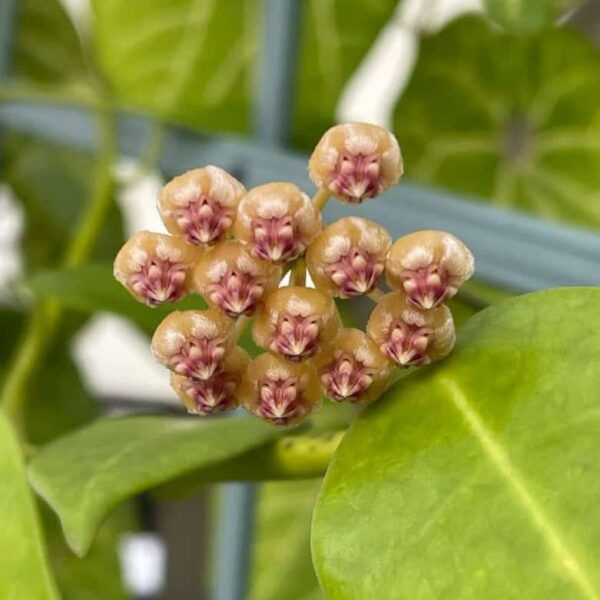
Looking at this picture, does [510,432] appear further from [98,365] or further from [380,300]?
[98,365]

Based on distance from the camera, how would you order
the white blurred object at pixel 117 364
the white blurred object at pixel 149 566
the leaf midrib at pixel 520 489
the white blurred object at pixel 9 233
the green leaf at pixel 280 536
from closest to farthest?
the leaf midrib at pixel 520 489, the green leaf at pixel 280 536, the white blurred object at pixel 9 233, the white blurred object at pixel 149 566, the white blurred object at pixel 117 364

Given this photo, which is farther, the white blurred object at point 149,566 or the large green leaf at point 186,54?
the white blurred object at point 149,566

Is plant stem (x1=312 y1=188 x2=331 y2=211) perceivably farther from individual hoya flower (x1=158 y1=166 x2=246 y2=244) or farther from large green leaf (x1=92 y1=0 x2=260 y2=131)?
large green leaf (x1=92 y1=0 x2=260 y2=131)

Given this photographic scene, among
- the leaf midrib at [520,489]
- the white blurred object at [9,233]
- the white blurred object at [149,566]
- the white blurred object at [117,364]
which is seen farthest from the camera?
the white blurred object at [117,364]

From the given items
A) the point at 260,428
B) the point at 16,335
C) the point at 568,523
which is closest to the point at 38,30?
the point at 16,335

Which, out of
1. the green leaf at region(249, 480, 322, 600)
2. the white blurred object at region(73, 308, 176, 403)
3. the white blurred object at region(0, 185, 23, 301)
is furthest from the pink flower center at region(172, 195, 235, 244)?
the white blurred object at region(73, 308, 176, 403)

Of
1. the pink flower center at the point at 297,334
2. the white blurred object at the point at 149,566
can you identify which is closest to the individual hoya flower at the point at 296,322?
the pink flower center at the point at 297,334

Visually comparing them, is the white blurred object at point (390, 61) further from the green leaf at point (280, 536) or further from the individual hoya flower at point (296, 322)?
the individual hoya flower at point (296, 322)

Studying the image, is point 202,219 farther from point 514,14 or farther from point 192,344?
point 514,14
